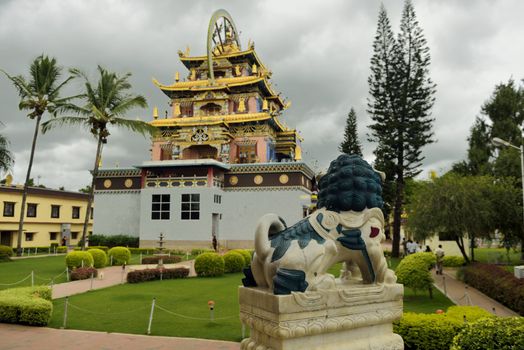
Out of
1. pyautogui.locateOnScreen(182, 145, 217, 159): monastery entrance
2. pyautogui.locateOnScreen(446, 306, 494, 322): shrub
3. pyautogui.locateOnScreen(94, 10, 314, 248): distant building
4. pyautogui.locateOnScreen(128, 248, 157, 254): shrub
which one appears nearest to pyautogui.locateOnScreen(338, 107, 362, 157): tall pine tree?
pyautogui.locateOnScreen(94, 10, 314, 248): distant building

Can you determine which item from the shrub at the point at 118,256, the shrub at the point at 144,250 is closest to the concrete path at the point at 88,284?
the shrub at the point at 118,256

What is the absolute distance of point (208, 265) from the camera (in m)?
16.6

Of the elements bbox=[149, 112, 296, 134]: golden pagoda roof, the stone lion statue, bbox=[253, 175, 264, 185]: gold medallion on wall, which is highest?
bbox=[149, 112, 296, 134]: golden pagoda roof

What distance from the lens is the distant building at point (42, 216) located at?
31172mm

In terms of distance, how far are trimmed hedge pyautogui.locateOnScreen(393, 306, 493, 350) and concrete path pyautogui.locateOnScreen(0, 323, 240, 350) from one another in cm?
305

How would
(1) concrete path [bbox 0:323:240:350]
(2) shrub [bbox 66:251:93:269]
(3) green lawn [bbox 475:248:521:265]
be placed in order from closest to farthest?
1. (1) concrete path [bbox 0:323:240:350]
2. (2) shrub [bbox 66:251:93:269]
3. (3) green lawn [bbox 475:248:521:265]

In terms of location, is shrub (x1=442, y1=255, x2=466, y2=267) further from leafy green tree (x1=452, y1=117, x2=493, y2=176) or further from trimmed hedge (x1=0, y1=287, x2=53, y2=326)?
trimmed hedge (x1=0, y1=287, x2=53, y2=326)

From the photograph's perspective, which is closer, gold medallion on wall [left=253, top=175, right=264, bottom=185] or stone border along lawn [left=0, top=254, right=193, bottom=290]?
stone border along lawn [left=0, top=254, right=193, bottom=290]

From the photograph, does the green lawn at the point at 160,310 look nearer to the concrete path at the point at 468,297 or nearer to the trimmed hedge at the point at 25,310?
the trimmed hedge at the point at 25,310

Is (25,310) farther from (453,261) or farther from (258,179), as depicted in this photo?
(258,179)

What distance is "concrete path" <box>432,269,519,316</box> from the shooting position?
10692mm

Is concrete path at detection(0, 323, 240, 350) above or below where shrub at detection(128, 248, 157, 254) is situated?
below

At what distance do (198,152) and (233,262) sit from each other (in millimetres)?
17015

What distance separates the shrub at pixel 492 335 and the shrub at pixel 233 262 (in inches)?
528
